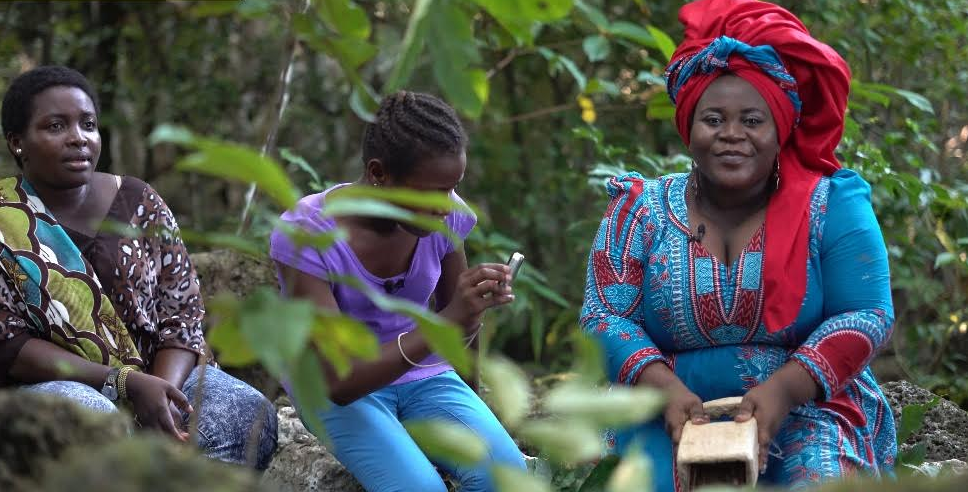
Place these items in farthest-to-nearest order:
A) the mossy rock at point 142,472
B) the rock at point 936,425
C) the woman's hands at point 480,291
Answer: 1. the rock at point 936,425
2. the woman's hands at point 480,291
3. the mossy rock at point 142,472

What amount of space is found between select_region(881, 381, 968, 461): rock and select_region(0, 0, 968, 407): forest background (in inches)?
25.4

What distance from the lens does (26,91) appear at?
372cm

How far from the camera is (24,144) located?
3723 mm

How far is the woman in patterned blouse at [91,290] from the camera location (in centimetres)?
354

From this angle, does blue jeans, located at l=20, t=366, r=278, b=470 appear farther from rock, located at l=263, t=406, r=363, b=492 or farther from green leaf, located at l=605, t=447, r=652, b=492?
green leaf, located at l=605, t=447, r=652, b=492

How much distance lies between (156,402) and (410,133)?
0.99m

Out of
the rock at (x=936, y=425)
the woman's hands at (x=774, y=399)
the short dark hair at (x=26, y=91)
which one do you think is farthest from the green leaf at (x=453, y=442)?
the rock at (x=936, y=425)

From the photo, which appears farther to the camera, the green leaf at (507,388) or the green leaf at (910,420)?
the green leaf at (910,420)

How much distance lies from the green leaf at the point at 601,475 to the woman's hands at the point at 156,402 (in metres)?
1.11

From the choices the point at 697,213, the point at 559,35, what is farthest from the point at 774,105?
the point at 559,35

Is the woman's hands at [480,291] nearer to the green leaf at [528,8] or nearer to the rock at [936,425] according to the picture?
the green leaf at [528,8]

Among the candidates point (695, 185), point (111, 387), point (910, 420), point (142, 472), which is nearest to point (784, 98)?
point (695, 185)

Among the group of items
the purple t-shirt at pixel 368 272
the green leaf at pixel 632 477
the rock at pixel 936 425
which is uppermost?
the green leaf at pixel 632 477

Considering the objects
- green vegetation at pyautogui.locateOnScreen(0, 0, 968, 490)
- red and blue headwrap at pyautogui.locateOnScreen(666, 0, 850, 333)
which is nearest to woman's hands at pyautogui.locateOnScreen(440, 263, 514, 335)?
green vegetation at pyautogui.locateOnScreen(0, 0, 968, 490)
